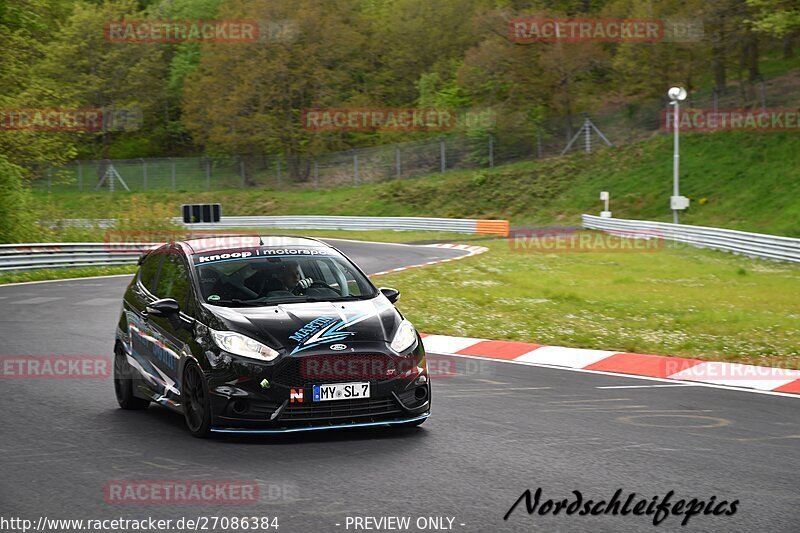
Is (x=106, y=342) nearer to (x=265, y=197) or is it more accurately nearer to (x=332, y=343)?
(x=332, y=343)

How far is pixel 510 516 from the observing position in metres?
6.23

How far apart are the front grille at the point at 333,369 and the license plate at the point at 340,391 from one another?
39mm

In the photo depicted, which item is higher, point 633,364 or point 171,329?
point 171,329

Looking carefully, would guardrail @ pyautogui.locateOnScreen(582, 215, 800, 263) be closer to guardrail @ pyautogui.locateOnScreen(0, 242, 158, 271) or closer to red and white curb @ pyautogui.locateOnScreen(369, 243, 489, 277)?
red and white curb @ pyautogui.locateOnScreen(369, 243, 489, 277)

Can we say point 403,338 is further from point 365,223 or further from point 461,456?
point 365,223

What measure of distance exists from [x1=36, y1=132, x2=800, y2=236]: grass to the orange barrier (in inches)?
158

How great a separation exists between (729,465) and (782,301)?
14579mm

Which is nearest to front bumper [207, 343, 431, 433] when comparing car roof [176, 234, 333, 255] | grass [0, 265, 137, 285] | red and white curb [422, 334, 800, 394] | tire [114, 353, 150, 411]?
car roof [176, 234, 333, 255]

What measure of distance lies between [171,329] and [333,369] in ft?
5.59

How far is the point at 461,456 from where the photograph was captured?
7.81 metres

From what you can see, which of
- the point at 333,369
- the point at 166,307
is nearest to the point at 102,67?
the point at 166,307

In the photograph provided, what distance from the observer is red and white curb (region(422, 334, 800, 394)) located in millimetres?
11617

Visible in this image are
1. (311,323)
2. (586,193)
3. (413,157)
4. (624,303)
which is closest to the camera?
(311,323)

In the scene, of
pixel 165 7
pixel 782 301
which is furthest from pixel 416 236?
pixel 165 7
